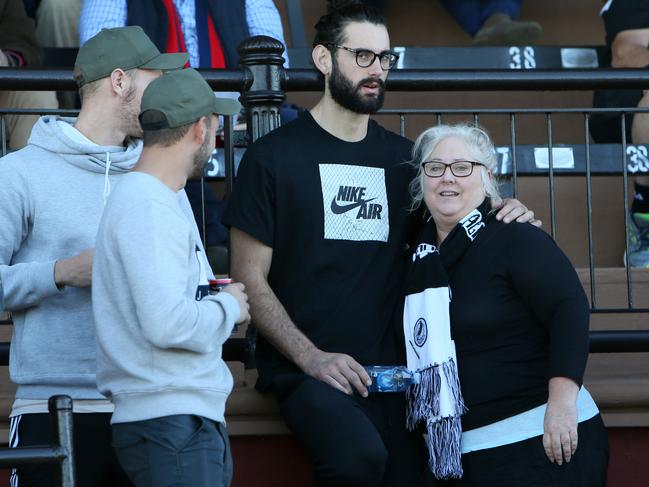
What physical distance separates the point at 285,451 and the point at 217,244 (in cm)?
150

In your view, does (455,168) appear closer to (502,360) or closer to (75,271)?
(502,360)

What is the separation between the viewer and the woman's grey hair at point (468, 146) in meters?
4.08

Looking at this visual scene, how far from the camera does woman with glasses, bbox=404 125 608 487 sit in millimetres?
3713

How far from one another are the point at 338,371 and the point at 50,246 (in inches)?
40.6

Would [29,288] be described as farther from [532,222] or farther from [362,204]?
[532,222]

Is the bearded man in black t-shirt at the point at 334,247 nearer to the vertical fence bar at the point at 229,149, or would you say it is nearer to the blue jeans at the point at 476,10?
the vertical fence bar at the point at 229,149

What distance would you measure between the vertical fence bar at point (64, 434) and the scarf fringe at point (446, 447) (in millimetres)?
1420

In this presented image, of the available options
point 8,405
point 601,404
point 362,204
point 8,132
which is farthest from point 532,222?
point 8,132

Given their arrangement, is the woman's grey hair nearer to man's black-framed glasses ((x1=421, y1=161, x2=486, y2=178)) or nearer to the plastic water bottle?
man's black-framed glasses ((x1=421, y1=161, x2=486, y2=178))

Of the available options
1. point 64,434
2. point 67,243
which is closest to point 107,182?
point 67,243

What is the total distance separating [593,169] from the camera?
6.73m

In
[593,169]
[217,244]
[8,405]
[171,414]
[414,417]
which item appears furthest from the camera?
[593,169]


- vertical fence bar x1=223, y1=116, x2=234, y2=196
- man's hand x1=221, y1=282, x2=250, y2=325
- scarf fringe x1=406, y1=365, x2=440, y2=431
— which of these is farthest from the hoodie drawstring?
scarf fringe x1=406, y1=365, x2=440, y2=431

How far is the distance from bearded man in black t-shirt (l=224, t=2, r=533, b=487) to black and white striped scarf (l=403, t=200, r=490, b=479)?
12 cm
